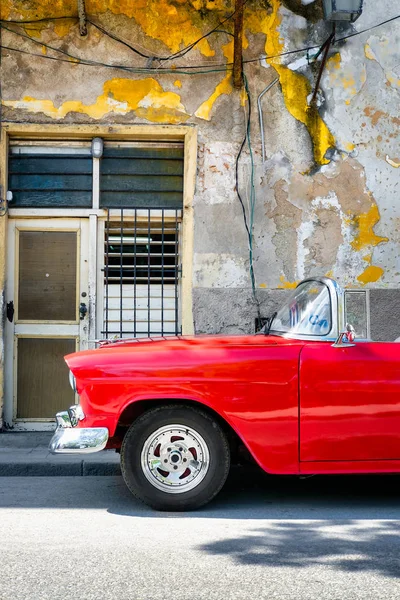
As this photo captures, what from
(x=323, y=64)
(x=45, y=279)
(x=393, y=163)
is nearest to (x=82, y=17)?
(x=323, y=64)

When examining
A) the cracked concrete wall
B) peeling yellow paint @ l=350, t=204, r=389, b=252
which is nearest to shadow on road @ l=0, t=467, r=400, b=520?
the cracked concrete wall

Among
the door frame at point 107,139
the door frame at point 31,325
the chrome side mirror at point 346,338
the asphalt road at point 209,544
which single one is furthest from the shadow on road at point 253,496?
the door frame at point 107,139

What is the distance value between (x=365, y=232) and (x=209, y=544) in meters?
5.48

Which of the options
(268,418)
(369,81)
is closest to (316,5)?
(369,81)

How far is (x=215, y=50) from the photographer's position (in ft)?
31.3

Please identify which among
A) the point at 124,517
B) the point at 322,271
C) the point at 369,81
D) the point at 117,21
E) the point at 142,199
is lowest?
the point at 124,517

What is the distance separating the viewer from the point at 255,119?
31.3ft

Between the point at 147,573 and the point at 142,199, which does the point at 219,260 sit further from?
the point at 147,573

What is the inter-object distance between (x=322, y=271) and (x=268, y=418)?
13.4 ft

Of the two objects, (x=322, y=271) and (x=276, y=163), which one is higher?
(x=276, y=163)

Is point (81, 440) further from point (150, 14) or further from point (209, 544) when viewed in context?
point (150, 14)

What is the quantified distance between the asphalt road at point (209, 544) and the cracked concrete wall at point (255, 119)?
3.21m

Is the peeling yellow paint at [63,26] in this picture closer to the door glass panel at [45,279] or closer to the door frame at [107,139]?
the door frame at [107,139]

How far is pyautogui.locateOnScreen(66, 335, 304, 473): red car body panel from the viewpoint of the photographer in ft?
18.4
